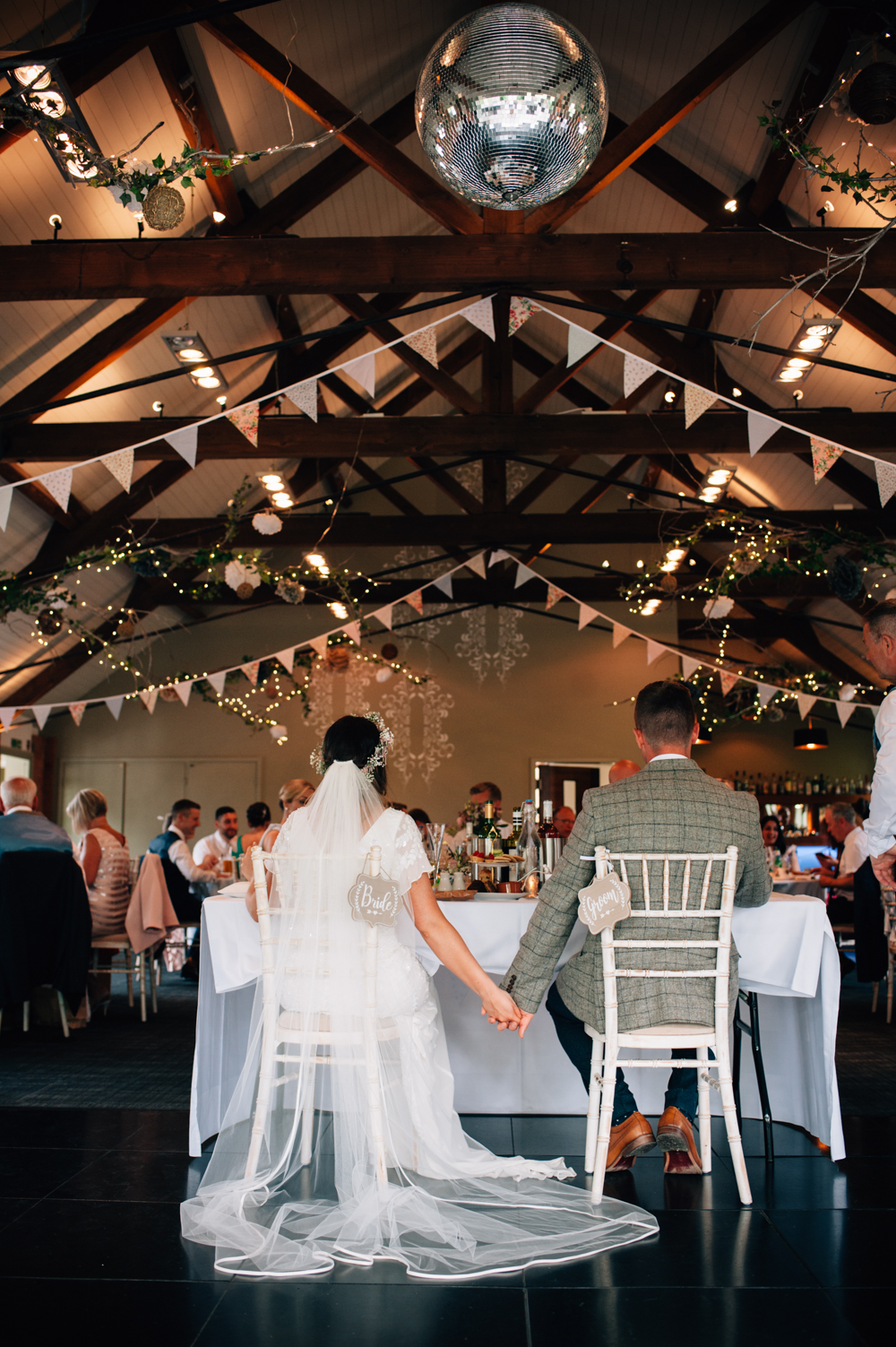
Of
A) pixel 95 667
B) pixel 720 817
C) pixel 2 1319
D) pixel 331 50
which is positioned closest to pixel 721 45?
pixel 331 50

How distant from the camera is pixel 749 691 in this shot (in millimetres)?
10805

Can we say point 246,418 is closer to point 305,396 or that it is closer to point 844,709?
point 305,396

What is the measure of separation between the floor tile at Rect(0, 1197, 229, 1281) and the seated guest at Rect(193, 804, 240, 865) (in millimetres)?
5173

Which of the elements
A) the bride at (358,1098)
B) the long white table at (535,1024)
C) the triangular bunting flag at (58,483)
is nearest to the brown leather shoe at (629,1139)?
the bride at (358,1098)

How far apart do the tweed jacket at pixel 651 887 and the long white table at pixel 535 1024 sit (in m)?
0.24

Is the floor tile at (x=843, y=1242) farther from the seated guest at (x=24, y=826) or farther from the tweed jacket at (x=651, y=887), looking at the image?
the seated guest at (x=24, y=826)

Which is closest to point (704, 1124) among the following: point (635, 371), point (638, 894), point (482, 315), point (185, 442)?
point (638, 894)

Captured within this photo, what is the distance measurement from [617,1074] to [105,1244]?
1.42 m

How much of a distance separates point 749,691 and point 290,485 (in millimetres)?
5411

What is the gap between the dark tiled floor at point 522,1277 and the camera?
192cm

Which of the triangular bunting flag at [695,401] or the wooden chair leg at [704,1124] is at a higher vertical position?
the triangular bunting flag at [695,401]

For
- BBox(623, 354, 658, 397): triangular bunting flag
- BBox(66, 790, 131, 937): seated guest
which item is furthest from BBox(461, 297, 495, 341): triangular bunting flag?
BBox(66, 790, 131, 937): seated guest

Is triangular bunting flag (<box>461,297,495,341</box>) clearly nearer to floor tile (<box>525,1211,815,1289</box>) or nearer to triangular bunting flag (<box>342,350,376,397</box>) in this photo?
triangular bunting flag (<box>342,350,376,397</box>)

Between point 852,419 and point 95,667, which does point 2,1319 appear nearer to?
point 852,419
